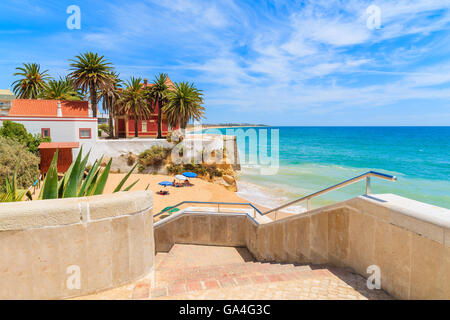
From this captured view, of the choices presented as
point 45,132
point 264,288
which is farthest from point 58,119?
point 264,288

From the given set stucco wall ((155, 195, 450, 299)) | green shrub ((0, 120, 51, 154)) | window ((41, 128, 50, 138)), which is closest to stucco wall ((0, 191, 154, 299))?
stucco wall ((155, 195, 450, 299))

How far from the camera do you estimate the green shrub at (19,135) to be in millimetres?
20281

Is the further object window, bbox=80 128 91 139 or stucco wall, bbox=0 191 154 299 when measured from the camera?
window, bbox=80 128 91 139

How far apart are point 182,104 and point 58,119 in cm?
1316

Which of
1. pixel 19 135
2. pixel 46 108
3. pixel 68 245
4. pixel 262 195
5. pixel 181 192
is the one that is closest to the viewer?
pixel 68 245

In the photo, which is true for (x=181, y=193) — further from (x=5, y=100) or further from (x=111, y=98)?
(x=5, y=100)

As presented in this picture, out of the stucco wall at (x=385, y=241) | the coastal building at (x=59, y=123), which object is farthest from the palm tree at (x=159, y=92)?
the stucco wall at (x=385, y=241)

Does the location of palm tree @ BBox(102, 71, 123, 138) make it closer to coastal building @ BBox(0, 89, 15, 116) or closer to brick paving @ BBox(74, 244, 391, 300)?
brick paving @ BBox(74, 244, 391, 300)

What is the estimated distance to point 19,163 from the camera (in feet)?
49.5

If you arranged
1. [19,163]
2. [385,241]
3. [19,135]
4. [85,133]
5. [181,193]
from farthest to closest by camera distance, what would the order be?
1. [85,133]
2. [19,135]
3. [181,193]
4. [19,163]
5. [385,241]

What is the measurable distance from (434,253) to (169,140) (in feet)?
93.1

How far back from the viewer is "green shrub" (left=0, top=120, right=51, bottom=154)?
66.5 ft

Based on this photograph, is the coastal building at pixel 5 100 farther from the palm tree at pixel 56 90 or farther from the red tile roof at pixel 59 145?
the red tile roof at pixel 59 145

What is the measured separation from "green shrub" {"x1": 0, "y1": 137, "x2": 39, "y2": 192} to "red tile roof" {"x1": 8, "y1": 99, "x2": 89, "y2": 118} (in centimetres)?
810
